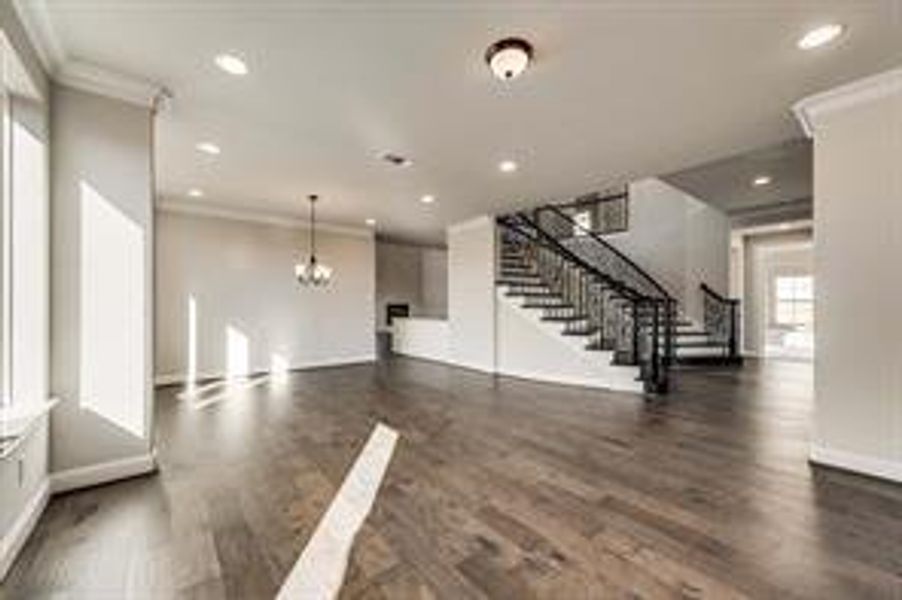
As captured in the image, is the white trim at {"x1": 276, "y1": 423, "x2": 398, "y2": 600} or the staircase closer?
the white trim at {"x1": 276, "y1": 423, "x2": 398, "y2": 600}

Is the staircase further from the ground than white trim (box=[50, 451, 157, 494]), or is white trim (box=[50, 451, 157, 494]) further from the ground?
the staircase

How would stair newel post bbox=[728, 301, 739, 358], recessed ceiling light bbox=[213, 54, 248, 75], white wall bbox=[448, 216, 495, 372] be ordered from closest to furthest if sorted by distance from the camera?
recessed ceiling light bbox=[213, 54, 248, 75]
white wall bbox=[448, 216, 495, 372]
stair newel post bbox=[728, 301, 739, 358]

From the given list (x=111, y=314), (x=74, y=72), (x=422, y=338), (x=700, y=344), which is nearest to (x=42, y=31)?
(x=74, y=72)

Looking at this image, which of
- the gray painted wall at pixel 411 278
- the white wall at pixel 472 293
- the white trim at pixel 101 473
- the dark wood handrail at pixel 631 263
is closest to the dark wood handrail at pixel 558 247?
the white wall at pixel 472 293

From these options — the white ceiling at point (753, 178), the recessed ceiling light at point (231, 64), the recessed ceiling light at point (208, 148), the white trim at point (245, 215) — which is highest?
the white ceiling at point (753, 178)

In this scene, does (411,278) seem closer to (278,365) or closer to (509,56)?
(278,365)

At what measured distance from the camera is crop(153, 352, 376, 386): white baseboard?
6.46 metres

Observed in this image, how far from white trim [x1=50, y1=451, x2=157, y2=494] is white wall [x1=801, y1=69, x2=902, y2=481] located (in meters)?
4.94

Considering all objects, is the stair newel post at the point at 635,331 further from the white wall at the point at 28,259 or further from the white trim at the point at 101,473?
the white wall at the point at 28,259

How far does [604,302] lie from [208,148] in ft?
19.5

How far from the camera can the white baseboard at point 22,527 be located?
75.5 inches

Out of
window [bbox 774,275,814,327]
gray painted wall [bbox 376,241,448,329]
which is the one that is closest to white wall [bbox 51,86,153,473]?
gray painted wall [bbox 376,241,448,329]

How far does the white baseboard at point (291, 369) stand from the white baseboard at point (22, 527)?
2977mm

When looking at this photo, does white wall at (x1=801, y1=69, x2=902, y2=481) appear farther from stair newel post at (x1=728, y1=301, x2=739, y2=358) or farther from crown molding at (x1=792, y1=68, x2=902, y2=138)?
stair newel post at (x1=728, y1=301, x2=739, y2=358)
